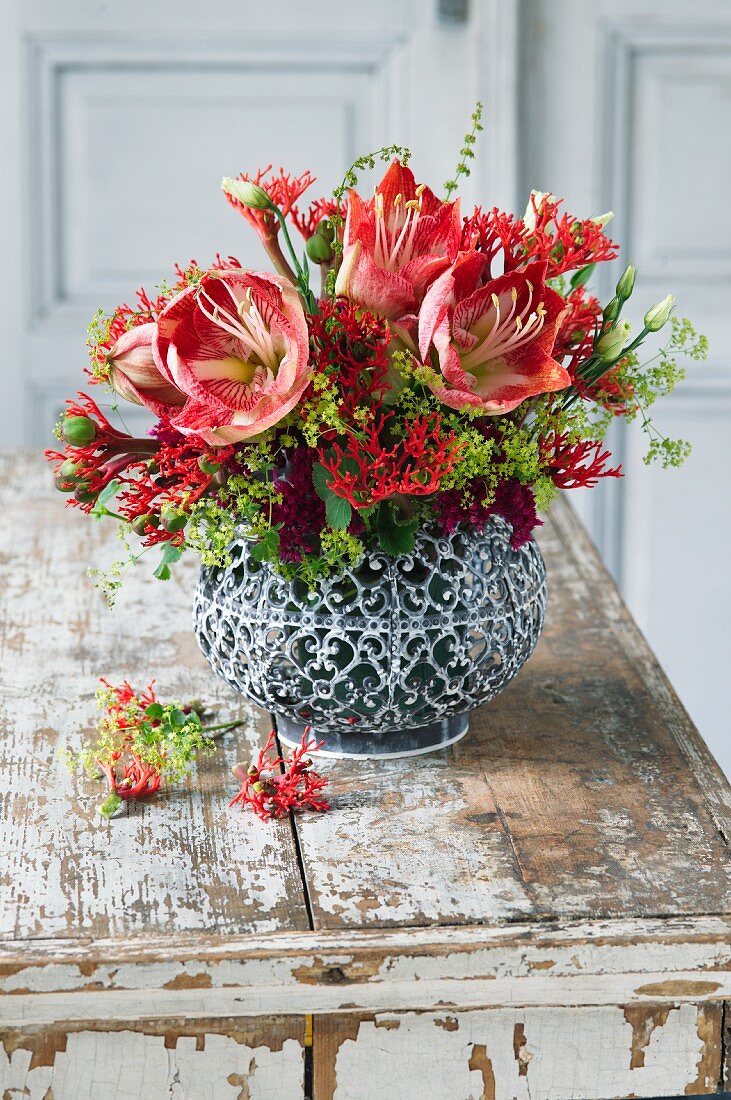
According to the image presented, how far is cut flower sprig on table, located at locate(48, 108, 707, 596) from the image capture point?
0.72 metres

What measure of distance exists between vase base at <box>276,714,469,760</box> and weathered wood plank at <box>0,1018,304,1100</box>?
228 millimetres

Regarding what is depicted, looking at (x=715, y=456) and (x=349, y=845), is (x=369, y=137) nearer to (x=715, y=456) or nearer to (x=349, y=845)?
(x=715, y=456)

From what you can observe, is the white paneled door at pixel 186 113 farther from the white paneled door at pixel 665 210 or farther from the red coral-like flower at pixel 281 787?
the red coral-like flower at pixel 281 787

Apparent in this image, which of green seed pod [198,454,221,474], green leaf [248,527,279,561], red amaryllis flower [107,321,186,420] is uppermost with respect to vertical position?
red amaryllis flower [107,321,186,420]

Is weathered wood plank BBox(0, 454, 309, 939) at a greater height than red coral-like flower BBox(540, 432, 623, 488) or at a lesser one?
lesser

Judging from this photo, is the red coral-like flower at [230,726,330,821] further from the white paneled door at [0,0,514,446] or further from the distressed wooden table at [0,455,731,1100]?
the white paneled door at [0,0,514,446]

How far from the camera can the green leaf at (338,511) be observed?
2.44ft

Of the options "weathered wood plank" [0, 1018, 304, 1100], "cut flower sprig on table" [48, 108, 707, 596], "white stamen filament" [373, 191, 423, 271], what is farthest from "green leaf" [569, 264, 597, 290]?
"weathered wood plank" [0, 1018, 304, 1100]

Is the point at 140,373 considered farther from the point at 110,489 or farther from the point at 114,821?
the point at 114,821

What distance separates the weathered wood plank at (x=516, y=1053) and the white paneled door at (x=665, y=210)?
1634 millimetres

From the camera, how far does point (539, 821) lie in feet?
2.64

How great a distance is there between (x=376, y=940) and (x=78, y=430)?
34 centimetres

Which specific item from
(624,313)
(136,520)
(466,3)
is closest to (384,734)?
(136,520)

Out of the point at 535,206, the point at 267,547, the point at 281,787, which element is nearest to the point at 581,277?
the point at 535,206
